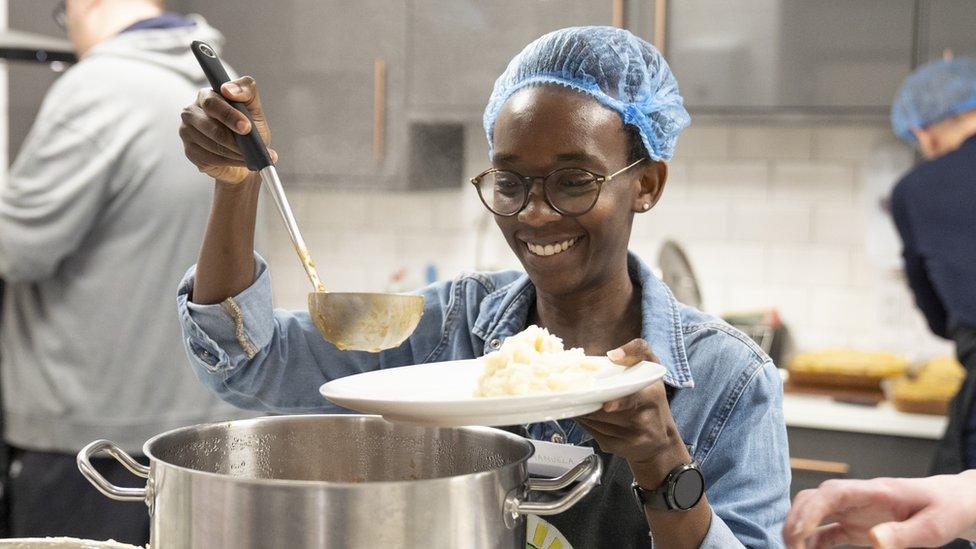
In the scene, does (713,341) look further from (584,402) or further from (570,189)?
(584,402)

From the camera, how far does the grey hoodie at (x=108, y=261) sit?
7.40 ft

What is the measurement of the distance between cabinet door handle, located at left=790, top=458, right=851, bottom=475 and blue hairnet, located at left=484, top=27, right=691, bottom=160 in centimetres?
170

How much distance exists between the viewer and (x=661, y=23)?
3059mm

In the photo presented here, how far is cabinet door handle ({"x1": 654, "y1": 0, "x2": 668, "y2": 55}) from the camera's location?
3.05m

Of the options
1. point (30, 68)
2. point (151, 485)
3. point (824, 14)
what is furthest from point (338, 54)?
point (151, 485)

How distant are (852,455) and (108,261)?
1.80 meters

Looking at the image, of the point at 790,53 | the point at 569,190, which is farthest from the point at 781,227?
the point at 569,190

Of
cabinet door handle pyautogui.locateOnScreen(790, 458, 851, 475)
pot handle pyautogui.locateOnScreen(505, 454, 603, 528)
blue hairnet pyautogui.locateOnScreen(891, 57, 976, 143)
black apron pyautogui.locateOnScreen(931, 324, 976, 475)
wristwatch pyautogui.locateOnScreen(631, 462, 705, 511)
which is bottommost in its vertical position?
cabinet door handle pyautogui.locateOnScreen(790, 458, 851, 475)

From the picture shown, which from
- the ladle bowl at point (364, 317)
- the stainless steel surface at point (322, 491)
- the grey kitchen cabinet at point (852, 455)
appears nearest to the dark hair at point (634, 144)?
the ladle bowl at point (364, 317)

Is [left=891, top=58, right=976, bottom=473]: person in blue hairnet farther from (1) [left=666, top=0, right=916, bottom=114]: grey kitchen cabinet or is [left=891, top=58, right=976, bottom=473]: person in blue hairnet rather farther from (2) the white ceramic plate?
(2) the white ceramic plate

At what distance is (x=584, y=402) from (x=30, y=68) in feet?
9.63

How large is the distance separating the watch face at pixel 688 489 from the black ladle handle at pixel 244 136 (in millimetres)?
523

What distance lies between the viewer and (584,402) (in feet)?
2.91

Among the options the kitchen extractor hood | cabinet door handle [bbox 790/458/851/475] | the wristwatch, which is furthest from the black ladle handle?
cabinet door handle [bbox 790/458/851/475]
